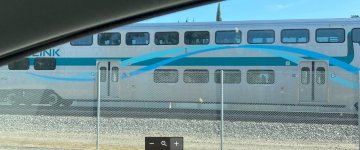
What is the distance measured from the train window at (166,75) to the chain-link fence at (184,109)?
35 mm

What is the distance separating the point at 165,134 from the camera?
10953mm

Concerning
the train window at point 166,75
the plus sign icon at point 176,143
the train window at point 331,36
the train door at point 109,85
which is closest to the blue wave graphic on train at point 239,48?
the train window at point 166,75

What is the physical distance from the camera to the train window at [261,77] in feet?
55.6

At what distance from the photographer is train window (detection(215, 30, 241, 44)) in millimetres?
17422

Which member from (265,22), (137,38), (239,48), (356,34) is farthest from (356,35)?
(137,38)

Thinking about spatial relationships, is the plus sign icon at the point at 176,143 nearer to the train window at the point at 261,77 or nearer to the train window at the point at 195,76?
the train window at the point at 261,77

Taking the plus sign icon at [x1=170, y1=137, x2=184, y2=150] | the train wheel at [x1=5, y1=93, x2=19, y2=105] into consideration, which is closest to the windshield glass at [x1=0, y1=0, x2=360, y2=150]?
the train wheel at [x1=5, y1=93, x2=19, y2=105]

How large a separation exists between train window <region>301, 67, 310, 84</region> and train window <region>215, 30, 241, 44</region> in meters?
2.38

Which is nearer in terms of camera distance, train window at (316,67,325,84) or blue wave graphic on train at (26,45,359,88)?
train window at (316,67,325,84)

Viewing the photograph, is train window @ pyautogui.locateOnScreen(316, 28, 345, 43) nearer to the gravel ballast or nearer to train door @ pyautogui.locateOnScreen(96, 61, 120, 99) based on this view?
the gravel ballast

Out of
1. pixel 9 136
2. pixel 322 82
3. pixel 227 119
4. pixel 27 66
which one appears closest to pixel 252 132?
pixel 227 119

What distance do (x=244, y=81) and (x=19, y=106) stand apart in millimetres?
7694

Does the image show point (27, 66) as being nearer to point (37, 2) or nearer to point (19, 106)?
point (19, 106)

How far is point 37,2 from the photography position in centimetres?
221
